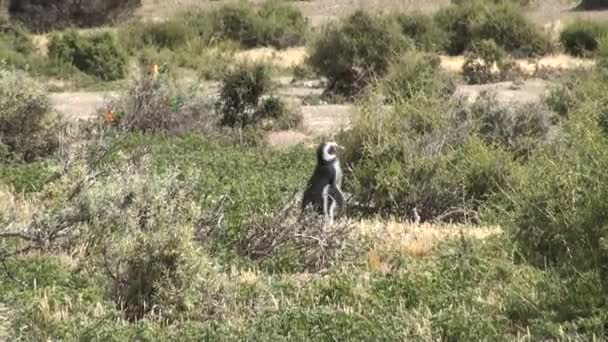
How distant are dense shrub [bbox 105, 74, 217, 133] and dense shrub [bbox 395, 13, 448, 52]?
1582 centimetres

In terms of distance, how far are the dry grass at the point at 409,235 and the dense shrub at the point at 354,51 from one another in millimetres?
16834

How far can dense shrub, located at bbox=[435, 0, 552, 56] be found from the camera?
123ft

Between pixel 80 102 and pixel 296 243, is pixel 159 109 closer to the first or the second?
pixel 80 102

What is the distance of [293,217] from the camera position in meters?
10.2

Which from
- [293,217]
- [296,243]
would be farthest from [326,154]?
[296,243]

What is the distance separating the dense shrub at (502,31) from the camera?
37.4 meters

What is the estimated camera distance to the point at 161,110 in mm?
20391

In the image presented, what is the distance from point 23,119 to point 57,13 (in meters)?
33.4

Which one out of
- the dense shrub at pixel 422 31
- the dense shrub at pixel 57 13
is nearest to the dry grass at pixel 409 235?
the dense shrub at pixel 422 31

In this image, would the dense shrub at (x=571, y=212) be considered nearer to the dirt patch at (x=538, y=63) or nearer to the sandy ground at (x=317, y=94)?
the sandy ground at (x=317, y=94)

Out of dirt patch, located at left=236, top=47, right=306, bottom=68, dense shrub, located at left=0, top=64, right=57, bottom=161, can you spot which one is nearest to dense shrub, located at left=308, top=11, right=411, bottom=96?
dirt patch, located at left=236, top=47, right=306, bottom=68

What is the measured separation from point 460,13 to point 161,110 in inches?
897

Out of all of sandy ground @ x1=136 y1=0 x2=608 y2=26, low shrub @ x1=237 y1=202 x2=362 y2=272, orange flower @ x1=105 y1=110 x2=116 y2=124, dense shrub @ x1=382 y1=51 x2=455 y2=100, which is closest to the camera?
low shrub @ x1=237 y1=202 x2=362 y2=272

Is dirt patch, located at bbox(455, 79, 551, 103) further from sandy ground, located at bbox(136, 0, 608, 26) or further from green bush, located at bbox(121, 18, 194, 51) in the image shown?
sandy ground, located at bbox(136, 0, 608, 26)
